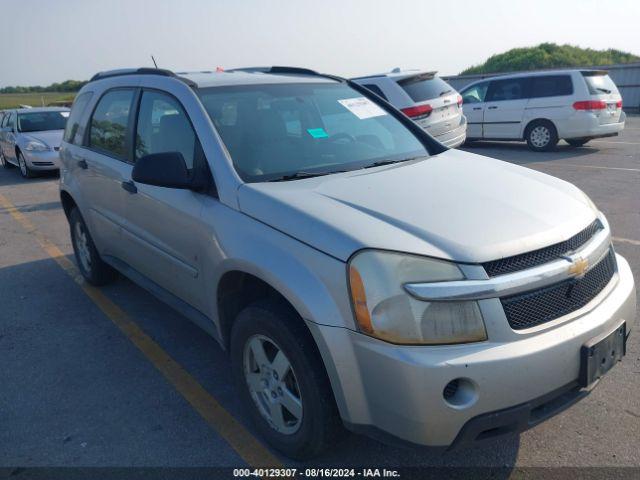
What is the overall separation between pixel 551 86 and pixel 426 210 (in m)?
11.1

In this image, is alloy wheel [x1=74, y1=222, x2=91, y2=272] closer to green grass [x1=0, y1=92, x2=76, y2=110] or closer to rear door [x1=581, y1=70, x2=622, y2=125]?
rear door [x1=581, y1=70, x2=622, y2=125]

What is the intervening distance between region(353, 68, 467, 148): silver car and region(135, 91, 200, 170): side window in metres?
6.01

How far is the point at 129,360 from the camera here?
151 inches

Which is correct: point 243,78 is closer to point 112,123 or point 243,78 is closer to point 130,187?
point 130,187

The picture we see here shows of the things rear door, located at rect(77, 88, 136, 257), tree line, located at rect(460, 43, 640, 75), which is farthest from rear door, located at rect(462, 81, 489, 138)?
tree line, located at rect(460, 43, 640, 75)

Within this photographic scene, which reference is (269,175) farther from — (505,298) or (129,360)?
(129,360)

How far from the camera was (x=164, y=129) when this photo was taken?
3.62m

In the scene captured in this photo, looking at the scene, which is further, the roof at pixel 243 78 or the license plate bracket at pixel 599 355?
the roof at pixel 243 78

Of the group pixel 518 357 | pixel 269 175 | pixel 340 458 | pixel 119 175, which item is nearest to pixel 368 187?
pixel 269 175

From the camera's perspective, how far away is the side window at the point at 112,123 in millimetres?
4098

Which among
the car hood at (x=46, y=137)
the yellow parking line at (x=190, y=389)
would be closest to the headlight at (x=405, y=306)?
the yellow parking line at (x=190, y=389)

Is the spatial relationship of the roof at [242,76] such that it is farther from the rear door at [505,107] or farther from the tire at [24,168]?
the rear door at [505,107]

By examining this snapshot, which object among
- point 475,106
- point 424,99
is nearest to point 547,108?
point 475,106

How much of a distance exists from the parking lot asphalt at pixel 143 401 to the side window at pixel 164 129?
134 centimetres
